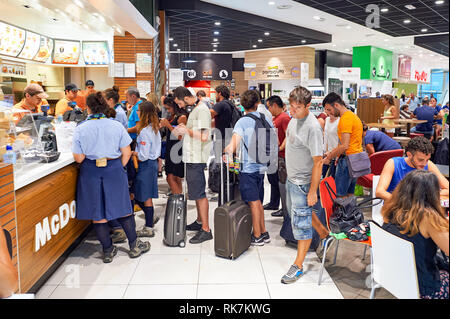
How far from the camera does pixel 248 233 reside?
153 inches

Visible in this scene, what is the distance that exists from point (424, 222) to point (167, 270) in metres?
2.33

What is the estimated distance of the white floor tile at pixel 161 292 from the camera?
2.97 metres

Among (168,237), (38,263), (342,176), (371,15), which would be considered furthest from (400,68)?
(38,263)

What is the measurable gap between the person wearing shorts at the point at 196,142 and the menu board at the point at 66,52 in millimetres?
6107

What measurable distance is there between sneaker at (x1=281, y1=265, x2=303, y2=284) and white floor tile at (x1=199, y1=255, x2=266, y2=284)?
0.18 meters

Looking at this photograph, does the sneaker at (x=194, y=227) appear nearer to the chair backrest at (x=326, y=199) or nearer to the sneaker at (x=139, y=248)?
the sneaker at (x=139, y=248)

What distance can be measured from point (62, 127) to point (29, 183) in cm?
108

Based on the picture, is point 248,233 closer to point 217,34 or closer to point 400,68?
point 217,34

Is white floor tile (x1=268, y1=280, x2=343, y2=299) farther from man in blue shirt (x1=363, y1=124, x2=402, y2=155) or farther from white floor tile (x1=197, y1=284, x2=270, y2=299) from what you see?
man in blue shirt (x1=363, y1=124, x2=402, y2=155)

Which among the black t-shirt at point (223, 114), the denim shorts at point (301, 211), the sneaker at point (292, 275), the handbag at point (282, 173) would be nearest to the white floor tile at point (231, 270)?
the sneaker at point (292, 275)

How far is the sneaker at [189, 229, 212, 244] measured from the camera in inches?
164

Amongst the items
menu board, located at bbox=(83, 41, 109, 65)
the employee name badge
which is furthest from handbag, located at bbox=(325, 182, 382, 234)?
menu board, located at bbox=(83, 41, 109, 65)

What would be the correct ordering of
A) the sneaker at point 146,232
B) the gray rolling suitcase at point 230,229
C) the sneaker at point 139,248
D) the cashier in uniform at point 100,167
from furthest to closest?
the sneaker at point 146,232
the sneaker at point 139,248
the gray rolling suitcase at point 230,229
the cashier in uniform at point 100,167
